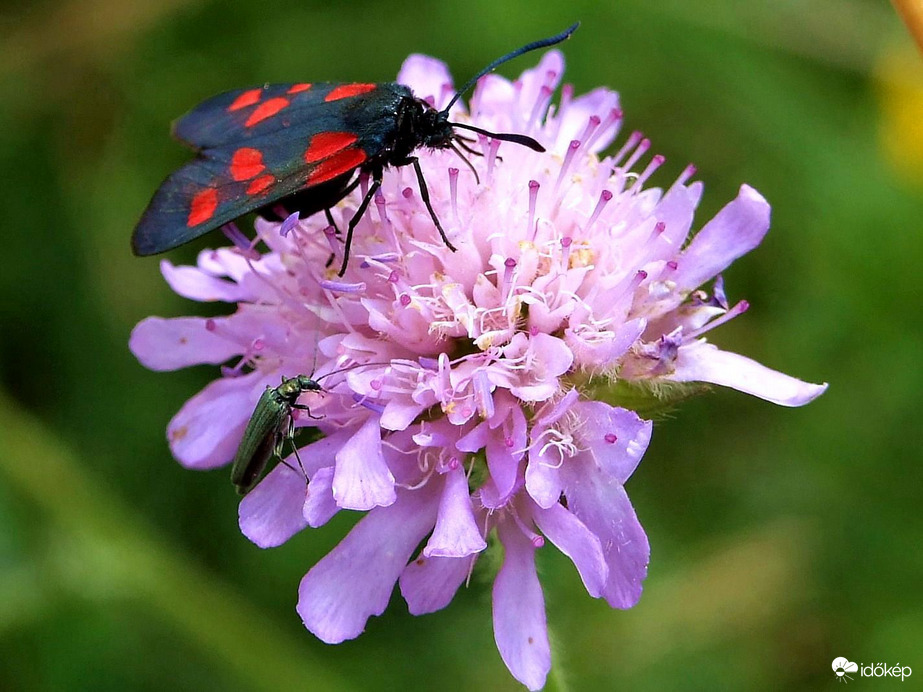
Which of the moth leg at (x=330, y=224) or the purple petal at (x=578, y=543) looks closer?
the purple petal at (x=578, y=543)

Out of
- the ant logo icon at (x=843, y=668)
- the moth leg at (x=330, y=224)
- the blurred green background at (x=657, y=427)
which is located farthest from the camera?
the blurred green background at (x=657, y=427)

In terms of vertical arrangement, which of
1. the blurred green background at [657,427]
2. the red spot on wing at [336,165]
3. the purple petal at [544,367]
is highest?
the red spot on wing at [336,165]

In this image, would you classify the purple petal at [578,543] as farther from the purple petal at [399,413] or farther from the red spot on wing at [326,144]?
the red spot on wing at [326,144]

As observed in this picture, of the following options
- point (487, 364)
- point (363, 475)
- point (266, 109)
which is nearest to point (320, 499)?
point (363, 475)

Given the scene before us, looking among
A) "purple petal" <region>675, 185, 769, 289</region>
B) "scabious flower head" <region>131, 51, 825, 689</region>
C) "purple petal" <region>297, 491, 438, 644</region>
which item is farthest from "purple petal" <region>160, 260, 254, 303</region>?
"purple petal" <region>675, 185, 769, 289</region>

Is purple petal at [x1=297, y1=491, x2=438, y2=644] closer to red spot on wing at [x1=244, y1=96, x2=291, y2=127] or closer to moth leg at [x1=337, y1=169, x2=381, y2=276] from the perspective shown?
moth leg at [x1=337, y1=169, x2=381, y2=276]

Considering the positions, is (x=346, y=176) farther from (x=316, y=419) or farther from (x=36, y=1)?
(x=36, y=1)

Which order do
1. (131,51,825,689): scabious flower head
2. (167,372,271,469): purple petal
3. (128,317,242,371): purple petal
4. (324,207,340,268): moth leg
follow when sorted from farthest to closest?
(128,317,242,371): purple petal → (167,372,271,469): purple petal → (324,207,340,268): moth leg → (131,51,825,689): scabious flower head

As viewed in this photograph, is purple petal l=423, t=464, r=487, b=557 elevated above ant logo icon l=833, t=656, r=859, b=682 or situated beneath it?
elevated above

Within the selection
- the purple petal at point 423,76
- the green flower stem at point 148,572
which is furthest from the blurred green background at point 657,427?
the purple petal at point 423,76
